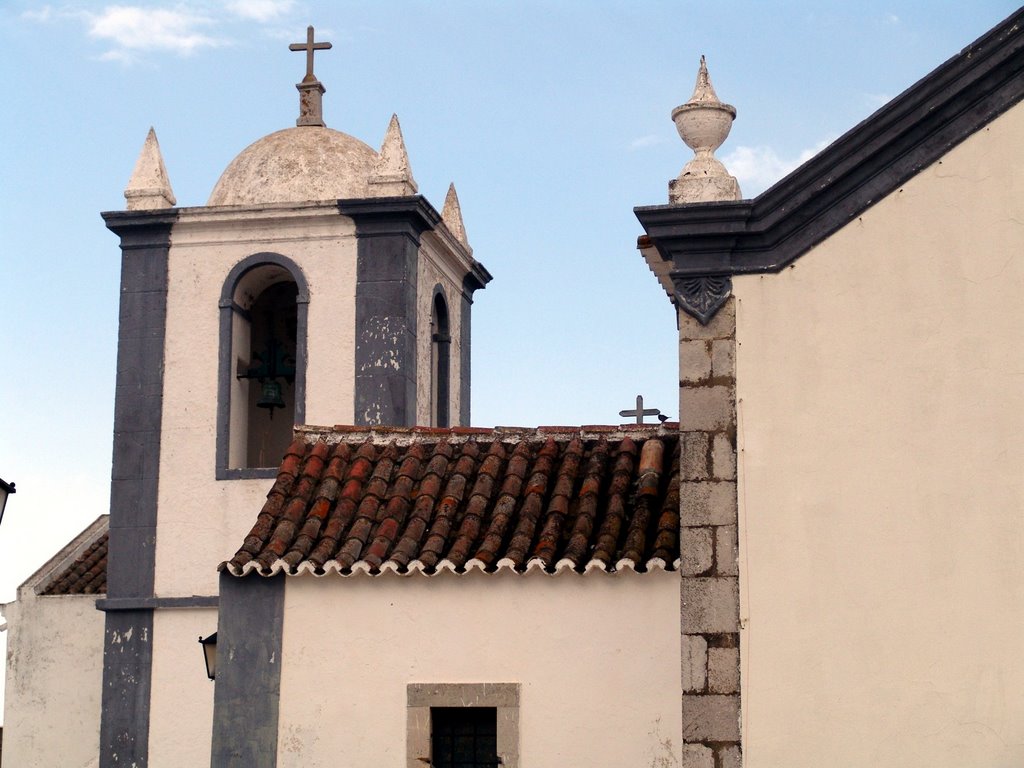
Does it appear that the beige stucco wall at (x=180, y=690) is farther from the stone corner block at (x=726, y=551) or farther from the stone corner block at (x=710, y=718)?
the stone corner block at (x=726, y=551)

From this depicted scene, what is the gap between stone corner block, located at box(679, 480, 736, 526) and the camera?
35.0 feet

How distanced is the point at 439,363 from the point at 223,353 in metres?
2.53

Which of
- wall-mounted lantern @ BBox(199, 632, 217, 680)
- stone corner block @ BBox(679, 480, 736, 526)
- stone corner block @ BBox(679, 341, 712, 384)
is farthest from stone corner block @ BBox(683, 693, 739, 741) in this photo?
wall-mounted lantern @ BBox(199, 632, 217, 680)

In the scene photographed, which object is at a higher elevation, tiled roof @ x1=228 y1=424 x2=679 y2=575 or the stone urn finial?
the stone urn finial

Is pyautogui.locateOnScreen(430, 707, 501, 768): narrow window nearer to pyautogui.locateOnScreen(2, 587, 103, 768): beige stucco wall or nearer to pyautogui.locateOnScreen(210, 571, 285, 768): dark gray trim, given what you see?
pyautogui.locateOnScreen(210, 571, 285, 768): dark gray trim

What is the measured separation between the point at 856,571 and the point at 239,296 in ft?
32.8

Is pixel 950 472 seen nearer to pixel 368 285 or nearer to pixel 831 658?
pixel 831 658

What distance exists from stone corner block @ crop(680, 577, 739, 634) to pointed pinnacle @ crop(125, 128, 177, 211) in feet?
33.4

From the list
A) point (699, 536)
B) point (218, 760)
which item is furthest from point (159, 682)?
point (699, 536)

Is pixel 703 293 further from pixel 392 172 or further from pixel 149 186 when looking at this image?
pixel 149 186

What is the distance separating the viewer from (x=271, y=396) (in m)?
18.9

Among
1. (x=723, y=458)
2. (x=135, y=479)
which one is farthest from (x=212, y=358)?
(x=723, y=458)

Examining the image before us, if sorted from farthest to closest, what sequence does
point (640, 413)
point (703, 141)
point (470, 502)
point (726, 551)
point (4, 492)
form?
point (640, 413)
point (470, 502)
point (703, 141)
point (726, 551)
point (4, 492)

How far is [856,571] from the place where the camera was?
1041 centimetres
